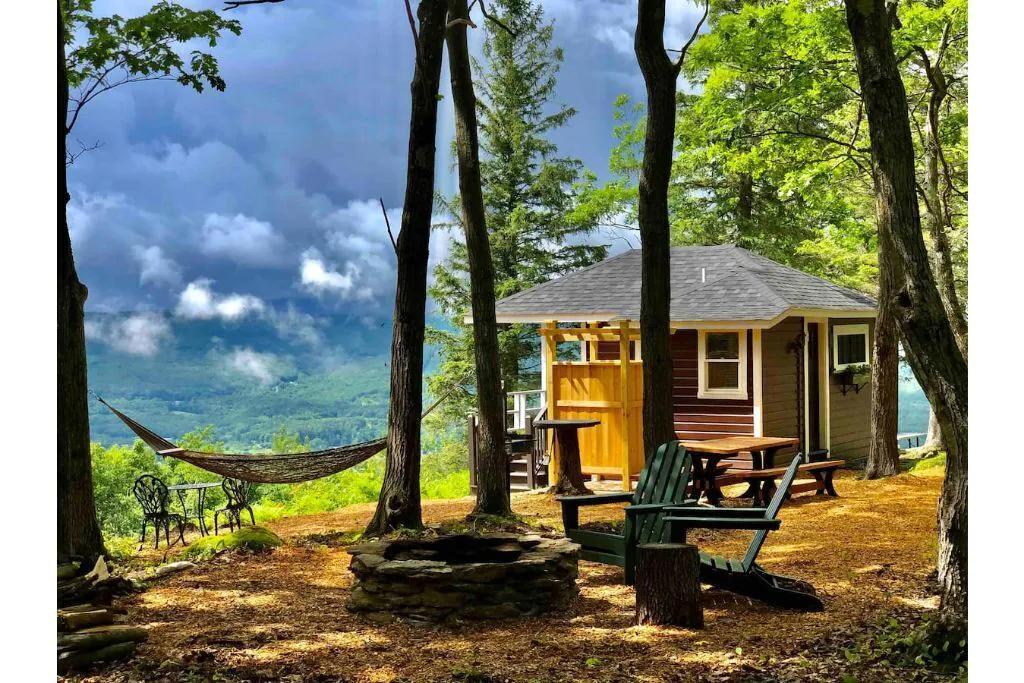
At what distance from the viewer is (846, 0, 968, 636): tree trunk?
15.2ft

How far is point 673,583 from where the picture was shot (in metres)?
5.39

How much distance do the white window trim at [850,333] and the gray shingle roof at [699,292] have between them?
41 centimetres

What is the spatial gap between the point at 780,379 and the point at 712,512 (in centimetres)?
761

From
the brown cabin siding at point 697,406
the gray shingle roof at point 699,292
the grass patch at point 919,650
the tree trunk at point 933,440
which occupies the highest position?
the gray shingle roof at point 699,292

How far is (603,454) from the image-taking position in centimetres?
1172

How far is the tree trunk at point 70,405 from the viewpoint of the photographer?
6.55 metres

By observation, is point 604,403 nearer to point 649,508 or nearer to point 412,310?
point 412,310

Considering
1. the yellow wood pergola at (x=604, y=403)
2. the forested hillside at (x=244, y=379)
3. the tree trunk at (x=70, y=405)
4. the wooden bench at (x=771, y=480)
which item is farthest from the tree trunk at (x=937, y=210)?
the forested hillside at (x=244, y=379)

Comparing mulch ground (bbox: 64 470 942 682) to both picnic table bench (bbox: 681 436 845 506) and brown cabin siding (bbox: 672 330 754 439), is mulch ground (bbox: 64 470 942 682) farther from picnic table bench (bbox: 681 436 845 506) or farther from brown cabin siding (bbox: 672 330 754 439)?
brown cabin siding (bbox: 672 330 754 439)

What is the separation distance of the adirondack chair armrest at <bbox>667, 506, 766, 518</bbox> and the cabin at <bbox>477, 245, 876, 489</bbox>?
539cm

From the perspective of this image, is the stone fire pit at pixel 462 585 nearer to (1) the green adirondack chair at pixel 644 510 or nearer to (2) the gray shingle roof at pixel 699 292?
(1) the green adirondack chair at pixel 644 510
